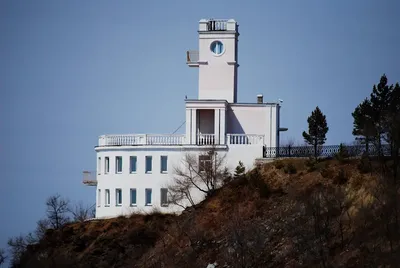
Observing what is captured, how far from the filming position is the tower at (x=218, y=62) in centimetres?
10000

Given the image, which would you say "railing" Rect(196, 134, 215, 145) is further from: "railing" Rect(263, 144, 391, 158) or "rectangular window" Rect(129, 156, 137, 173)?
"rectangular window" Rect(129, 156, 137, 173)

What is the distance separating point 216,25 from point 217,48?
176 centimetres

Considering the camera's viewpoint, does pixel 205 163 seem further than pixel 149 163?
No

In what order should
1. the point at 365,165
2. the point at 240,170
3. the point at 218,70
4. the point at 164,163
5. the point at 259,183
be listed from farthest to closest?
the point at 218,70
the point at 164,163
the point at 240,170
the point at 259,183
the point at 365,165

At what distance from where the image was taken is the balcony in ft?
317

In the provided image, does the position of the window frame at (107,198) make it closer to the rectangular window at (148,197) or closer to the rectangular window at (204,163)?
the rectangular window at (148,197)

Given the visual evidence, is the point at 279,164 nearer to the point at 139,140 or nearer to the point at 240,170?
the point at 240,170

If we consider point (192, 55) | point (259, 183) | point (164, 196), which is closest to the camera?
point (259, 183)

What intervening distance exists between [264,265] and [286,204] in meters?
6.02

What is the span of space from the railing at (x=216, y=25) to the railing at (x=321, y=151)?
33.6 feet

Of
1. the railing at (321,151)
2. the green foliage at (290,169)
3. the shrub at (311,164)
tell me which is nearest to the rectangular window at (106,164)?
the railing at (321,151)

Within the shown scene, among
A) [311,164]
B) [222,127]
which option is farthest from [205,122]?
[311,164]

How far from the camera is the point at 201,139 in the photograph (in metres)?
97.7

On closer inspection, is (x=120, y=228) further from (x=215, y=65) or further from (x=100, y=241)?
(x=215, y=65)
